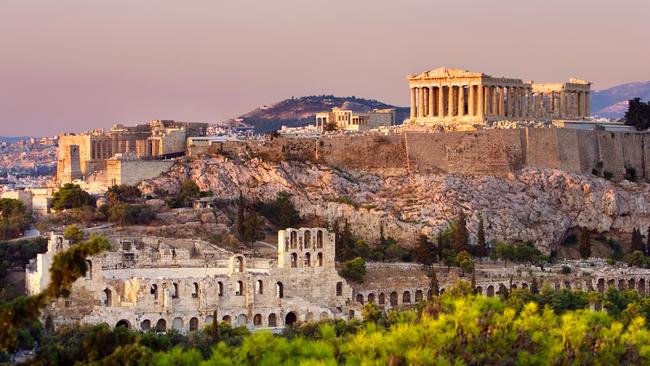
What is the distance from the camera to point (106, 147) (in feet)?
355

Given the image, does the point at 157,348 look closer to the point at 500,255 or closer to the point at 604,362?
the point at 604,362

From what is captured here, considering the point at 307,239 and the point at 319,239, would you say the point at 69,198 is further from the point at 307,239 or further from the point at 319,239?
the point at 319,239

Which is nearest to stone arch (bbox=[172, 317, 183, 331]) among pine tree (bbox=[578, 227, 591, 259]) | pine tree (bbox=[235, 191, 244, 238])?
pine tree (bbox=[235, 191, 244, 238])

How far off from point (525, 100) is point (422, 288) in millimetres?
38508

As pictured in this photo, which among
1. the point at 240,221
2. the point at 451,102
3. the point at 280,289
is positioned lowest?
the point at 280,289

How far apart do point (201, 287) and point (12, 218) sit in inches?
665

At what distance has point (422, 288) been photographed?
84812mm

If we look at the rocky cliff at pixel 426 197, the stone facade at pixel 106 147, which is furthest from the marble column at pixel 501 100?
the stone facade at pixel 106 147

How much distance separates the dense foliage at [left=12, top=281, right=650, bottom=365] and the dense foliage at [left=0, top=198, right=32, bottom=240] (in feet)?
A: 62.3

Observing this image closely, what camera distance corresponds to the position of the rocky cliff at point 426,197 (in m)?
95.7

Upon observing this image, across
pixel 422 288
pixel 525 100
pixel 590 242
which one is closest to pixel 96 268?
pixel 422 288

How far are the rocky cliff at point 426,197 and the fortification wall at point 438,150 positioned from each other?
135 cm

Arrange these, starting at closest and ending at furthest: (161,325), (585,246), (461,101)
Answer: (161,325) < (585,246) < (461,101)

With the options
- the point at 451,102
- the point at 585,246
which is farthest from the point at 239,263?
the point at 451,102
